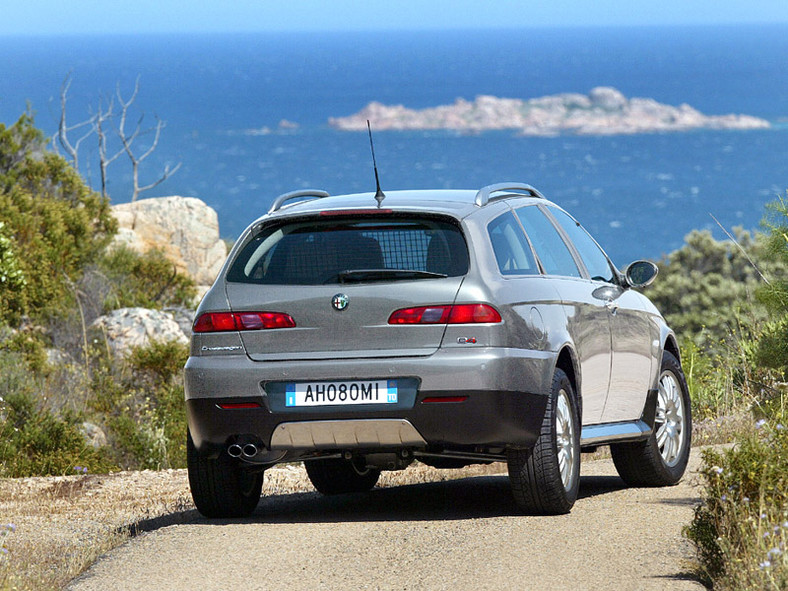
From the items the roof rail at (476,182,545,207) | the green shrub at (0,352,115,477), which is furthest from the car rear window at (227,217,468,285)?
the green shrub at (0,352,115,477)

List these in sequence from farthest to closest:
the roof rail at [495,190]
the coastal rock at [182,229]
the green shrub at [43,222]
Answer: the coastal rock at [182,229]
the green shrub at [43,222]
the roof rail at [495,190]

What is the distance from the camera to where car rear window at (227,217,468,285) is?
7277 mm

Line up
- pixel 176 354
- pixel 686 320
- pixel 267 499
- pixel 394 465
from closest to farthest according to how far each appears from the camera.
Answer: pixel 394 465 < pixel 267 499 < pixel 176 354 < pixel 686 320

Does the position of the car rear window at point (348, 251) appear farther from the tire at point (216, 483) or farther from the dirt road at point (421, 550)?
the dirt road at point (421, 550)

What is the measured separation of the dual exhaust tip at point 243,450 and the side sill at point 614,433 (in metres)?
1.94

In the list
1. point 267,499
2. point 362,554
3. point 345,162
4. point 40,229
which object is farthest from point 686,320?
point 345,162

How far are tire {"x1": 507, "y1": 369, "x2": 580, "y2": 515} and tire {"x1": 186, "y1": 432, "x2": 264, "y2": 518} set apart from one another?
1.51 metres

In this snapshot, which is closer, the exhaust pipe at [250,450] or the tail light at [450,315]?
the tail light at [450,315]

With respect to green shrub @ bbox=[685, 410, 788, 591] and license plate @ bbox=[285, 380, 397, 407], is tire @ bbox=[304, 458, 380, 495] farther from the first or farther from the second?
green shrub @ bbox=[685, 410, 788, 591]

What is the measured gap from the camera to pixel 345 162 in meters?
179

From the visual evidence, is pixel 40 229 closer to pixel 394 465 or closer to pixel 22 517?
pixel 22 517

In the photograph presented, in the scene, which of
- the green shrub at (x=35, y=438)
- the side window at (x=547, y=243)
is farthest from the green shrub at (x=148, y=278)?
the side window at (x=547, y=243)

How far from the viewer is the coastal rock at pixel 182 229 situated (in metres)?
29.4

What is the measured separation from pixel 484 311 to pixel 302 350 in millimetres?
937
